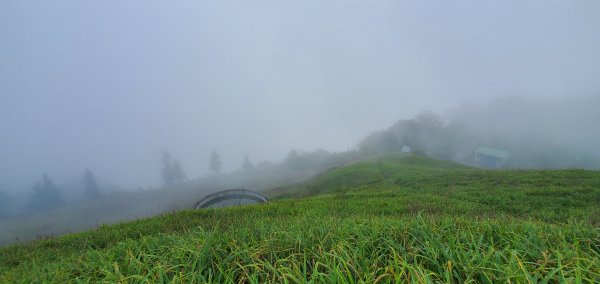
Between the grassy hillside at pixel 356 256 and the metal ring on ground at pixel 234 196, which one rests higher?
the grassy hillside at pixel 356 256

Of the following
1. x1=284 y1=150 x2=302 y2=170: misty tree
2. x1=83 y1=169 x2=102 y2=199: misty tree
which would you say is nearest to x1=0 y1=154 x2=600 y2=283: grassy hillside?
x1=284 y1=150 x2=302 y2=170: misty tree

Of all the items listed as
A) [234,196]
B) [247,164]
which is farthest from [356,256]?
[247,164]

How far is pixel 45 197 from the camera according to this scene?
4321 inches

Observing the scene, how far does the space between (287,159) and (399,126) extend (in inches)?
1888

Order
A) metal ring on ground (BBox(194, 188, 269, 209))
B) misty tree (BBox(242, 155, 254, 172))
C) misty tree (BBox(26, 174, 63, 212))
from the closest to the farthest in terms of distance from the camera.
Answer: metal ring on ground (BBox(194, 188, 269, 209))
misty tree (BBox(26, 174, 63, 212))
misty tree (BBox(242, 155, 254, 172))

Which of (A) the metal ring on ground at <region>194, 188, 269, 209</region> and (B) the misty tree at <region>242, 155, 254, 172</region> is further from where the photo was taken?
(B) the misty tree at <region>242, 155, 254, 172</region>

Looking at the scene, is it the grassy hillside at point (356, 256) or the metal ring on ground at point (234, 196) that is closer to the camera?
the grassy hillside at point (356, 256)

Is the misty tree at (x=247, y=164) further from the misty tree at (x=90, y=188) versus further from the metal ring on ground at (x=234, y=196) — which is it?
the metal ring on ground at (x=234, y=196)

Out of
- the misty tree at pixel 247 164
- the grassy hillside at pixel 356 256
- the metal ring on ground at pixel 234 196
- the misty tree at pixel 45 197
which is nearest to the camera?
the grassy hillside at pixel 356 256

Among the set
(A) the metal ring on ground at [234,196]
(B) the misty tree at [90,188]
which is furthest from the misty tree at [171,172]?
(A) the metal ring on ground at [234,196]

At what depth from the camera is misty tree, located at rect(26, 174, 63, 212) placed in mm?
108269

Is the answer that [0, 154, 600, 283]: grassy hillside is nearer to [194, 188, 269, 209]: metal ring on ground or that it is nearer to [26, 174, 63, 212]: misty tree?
[194, 188, 269, 209]: metal ring on ground

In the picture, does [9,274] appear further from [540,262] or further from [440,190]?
[440,190]

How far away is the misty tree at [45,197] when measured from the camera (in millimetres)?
Result: 108269
